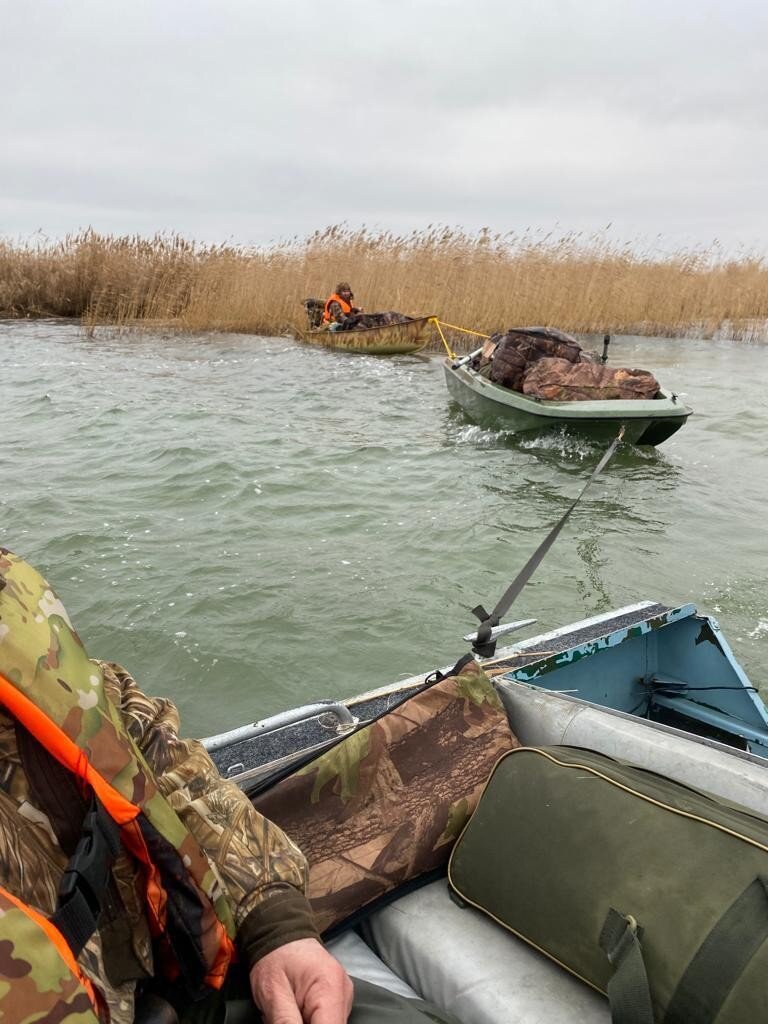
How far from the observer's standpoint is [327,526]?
5.96 metres

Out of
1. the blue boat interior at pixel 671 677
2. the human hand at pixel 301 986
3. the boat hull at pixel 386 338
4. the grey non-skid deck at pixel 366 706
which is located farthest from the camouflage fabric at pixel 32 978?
the boat hull at pixel 386 338

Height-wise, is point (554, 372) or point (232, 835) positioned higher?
point (554, 372)

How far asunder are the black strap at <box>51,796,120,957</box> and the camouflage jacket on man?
1.9 inches

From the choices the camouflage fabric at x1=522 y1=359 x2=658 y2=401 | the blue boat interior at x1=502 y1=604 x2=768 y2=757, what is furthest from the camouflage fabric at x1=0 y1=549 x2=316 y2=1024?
the camouflage fabric at x1=522 y1=359 x2=658 y2=401

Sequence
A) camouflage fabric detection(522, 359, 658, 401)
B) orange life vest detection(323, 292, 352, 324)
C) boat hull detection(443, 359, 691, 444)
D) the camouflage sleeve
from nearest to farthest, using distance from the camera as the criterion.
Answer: the camouflage sleeve → boat hull detection(443, 359, 691, 444) → camouflage fabric detection(522, 359, 658, 401) → orange life vest detection(323, 292, 352, 324)

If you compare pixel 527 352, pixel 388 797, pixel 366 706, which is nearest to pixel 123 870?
pixel 388 797

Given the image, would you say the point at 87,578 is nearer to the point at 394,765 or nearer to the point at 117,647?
the point at 117,647

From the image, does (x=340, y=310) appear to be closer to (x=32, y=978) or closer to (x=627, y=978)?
(x=627, y=978)

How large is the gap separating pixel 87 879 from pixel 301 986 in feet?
1.37

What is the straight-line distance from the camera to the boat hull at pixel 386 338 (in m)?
13.5

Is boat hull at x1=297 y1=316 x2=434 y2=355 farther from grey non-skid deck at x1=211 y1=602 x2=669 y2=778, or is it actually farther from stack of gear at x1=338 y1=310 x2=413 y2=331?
grey non-skid deck at x1=211 y1=602 x2=669 y2=778

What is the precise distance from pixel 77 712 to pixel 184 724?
271 cm

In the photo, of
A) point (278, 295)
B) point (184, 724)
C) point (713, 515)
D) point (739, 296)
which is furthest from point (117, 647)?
point (739, 296)

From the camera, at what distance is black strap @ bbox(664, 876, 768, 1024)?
1055 millimetres
